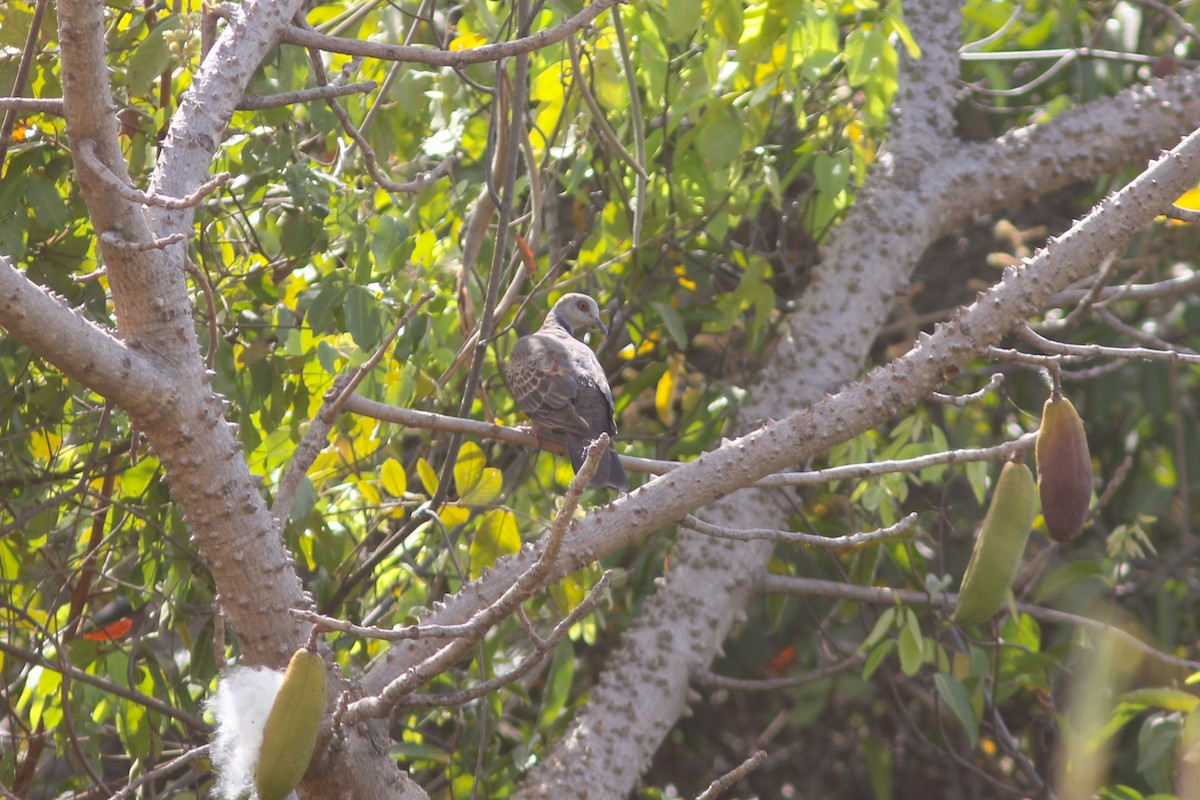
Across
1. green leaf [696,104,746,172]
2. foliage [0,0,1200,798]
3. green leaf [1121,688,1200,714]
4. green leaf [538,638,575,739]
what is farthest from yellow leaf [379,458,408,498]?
green leaf [1121,688,1200,714]

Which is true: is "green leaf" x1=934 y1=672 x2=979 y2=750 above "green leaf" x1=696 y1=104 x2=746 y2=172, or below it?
below

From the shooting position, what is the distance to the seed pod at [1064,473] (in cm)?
153

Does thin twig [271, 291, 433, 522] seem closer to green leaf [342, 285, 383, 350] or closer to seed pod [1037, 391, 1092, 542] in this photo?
green leaf [342, 285, 383, 350]

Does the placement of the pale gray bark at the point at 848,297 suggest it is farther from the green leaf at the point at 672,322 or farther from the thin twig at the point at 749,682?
the green leaf at the point at 672,322

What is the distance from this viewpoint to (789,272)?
3.93m

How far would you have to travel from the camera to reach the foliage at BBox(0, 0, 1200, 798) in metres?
2.59

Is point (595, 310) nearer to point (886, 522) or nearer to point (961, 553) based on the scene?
point (886, 522)

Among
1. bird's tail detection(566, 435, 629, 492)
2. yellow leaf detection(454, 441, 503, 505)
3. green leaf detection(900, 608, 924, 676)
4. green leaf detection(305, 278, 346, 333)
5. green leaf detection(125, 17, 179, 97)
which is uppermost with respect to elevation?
green leaf detection(125, 17, 179, 97)

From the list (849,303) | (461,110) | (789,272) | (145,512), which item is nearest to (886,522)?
(849,303)

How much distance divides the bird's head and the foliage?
0.21ft

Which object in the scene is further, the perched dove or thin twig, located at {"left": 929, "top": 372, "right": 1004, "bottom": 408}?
the perched dove

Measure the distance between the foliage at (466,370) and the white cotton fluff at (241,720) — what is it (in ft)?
0.53

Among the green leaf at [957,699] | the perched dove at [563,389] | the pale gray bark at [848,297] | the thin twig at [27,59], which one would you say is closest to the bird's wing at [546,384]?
the perched dove at [563,389]

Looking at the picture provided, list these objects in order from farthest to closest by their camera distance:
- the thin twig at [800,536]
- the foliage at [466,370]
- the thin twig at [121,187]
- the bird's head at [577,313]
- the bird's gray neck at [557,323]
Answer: the bird's gray neck at [557,323] → the bird's head at [577,313] → the foliage at [466,370] → the thin twig at [800,536] → the thin twig at [121,187]
